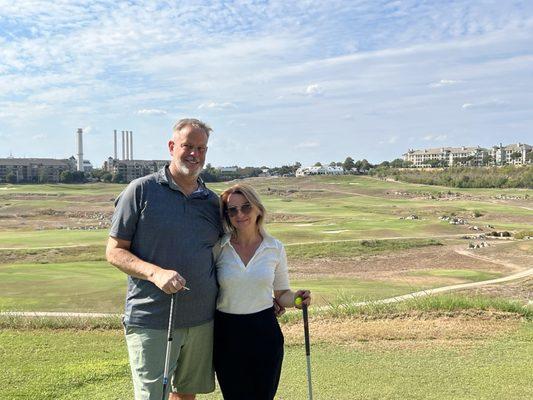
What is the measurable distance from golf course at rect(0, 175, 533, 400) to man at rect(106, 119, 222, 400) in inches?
81.5

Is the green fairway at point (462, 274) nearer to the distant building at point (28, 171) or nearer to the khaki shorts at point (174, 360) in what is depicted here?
the khaki shorts at point (174, 360)

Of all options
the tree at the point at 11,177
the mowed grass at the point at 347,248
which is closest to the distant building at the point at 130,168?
the tree at the point at 11,177

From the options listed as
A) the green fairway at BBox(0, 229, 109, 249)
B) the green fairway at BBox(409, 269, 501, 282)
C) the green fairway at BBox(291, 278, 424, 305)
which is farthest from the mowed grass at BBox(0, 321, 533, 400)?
the green fairway at BBox(0, 229, 109, 249)

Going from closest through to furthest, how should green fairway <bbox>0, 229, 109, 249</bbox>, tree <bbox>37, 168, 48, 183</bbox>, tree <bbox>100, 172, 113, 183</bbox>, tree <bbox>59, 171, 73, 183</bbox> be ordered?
green fairway <bbox>0, 229, 109, 249</bbox>
tree <bbox>59, 171, 73, 183</bbox>
tree <bbox>100, 172, 113, 183</bbox>
tree <bbox>37, 168, 48, 183</bbox>

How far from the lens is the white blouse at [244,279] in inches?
191

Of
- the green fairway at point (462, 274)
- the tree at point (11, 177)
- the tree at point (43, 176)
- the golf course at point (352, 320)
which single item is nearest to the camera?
the golf course at point (352, 320)

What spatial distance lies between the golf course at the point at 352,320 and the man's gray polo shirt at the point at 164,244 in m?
2.26

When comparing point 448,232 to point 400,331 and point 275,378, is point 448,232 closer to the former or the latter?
point 400,331

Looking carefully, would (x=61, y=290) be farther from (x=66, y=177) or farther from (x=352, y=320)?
(x=66, y=177)

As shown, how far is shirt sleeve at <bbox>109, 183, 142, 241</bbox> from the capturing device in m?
4.62

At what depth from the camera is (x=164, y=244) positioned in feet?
15.3

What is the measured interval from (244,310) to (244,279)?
0.25 meters

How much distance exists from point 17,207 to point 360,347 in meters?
Result: 75.5

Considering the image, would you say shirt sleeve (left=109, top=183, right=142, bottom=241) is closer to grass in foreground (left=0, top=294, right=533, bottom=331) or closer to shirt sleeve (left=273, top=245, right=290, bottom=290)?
shirt sleeve (left=273, top=245, right=290, bottom=290)
